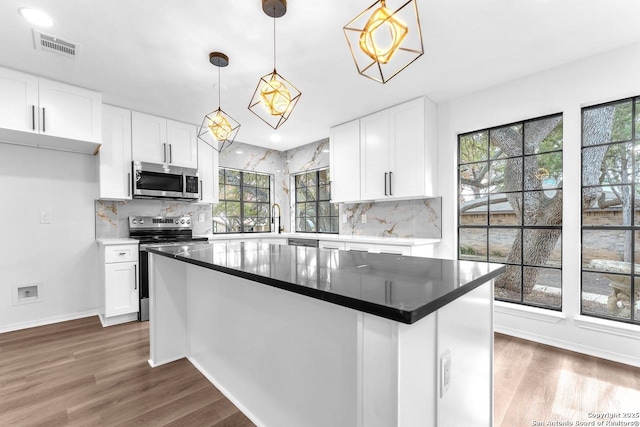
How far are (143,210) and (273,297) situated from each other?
3248 mm

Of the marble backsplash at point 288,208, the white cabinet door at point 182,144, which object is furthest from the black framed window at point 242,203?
the white cabinet door at point 182,144

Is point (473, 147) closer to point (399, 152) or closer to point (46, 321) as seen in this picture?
point (399, 152)

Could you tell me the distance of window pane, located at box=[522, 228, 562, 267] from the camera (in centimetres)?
286

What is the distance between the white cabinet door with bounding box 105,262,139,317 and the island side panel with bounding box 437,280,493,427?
11.2 feet

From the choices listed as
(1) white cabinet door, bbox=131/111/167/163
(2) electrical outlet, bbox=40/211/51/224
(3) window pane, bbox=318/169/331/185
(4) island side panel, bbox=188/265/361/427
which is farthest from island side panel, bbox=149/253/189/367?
(3) window pane, bbox=318/169/331/185

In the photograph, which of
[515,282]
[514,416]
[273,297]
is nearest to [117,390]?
[273,297]

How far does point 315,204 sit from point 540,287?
3.38 meters

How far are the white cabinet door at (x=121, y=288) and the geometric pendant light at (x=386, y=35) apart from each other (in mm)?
3199

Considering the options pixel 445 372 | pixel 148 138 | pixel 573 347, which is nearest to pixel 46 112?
pixel 148 138

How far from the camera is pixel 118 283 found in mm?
3180

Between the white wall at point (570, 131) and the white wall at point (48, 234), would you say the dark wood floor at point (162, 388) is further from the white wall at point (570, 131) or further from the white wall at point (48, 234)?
the white wall at point (48, 234)

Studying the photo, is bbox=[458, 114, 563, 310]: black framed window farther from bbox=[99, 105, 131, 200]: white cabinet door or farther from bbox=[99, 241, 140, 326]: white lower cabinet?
bbox=[99, 105, 131, 200]: white cabinet door

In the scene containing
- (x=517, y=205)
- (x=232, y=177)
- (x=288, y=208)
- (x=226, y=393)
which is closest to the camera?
(x=226, y=393)

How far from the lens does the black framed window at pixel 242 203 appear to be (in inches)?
190
